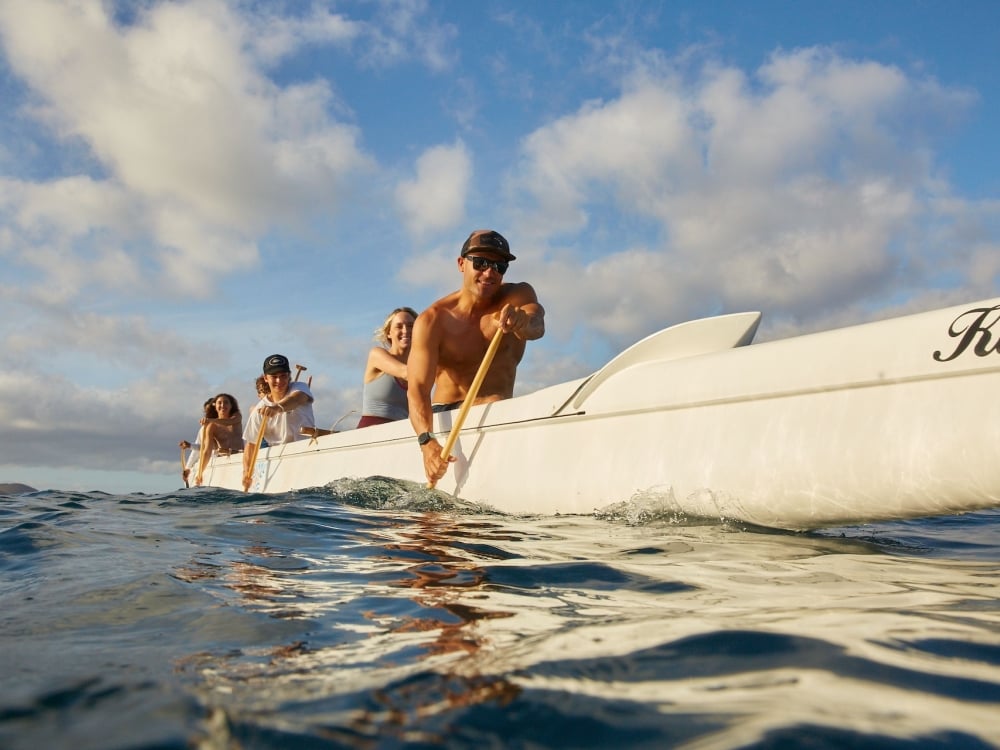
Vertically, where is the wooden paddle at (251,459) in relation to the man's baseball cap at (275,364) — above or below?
below

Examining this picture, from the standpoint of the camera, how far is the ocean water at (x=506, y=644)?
1.05m

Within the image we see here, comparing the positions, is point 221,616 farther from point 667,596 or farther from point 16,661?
point 667,596

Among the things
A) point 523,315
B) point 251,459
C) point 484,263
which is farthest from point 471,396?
point 251,459

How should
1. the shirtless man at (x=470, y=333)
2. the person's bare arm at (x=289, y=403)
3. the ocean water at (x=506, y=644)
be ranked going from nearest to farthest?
the ocean water at (x=506, y=644) < the shirtless man at (x=470, y=333) < the person's bare arm at (x=289, y=403)

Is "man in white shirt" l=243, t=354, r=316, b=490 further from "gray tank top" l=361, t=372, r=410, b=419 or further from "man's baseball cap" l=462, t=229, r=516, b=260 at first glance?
"man's baseball cap" l=462, t=229, r=516, b=260

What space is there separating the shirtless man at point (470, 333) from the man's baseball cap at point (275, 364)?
4.09 meters

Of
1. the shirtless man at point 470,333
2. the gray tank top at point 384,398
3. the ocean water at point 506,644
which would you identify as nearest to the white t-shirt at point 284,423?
the gray tank top at point 384,398

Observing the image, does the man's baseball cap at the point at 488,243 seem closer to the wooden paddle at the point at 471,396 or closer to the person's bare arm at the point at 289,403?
the wooden paddle at the point at 471,396

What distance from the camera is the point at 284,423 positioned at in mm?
8586

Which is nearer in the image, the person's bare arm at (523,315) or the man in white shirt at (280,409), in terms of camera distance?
the person's bare arm at (523,315)

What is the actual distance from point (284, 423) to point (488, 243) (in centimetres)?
465

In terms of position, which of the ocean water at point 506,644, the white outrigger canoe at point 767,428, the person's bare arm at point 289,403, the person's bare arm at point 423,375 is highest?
the person's bare arm at point 289,403

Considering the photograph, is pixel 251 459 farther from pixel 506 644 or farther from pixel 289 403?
pixel 506 644

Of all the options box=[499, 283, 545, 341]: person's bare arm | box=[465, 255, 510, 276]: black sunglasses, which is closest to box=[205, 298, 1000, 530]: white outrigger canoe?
box=[499, 283, 545, 341]: person's bare arm
